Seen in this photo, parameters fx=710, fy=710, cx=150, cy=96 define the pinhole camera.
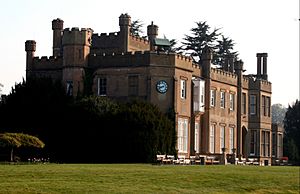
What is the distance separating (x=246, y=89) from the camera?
6738 centimetres

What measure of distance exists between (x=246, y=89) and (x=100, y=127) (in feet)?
73.7

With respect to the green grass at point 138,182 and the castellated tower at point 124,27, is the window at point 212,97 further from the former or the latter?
the green grass at point 138,182

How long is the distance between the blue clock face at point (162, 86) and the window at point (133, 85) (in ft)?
5.26

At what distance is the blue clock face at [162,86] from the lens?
52.3m

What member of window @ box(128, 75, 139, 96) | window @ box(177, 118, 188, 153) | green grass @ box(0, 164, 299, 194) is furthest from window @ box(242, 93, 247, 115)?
green grass @ box(0, 164, 299, 194)

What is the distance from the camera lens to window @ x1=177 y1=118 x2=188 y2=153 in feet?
178

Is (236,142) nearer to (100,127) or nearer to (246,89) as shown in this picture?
(246,89)

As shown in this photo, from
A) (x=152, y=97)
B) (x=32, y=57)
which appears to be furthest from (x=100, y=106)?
(x=32, y=57)

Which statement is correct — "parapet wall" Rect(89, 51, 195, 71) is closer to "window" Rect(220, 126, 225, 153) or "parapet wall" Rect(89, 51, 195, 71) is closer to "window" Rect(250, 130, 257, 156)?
"window" Rect(220, 126, 225, 153)

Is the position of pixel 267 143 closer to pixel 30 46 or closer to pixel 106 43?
pixel 106 43

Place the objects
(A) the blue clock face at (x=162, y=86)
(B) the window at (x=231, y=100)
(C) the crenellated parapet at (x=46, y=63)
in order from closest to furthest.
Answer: (A) the blue clock face at (x=162, y=86)
(C) the crenellated parapet at (x=46, y=63)
(B) the window at (x=231, y=100)

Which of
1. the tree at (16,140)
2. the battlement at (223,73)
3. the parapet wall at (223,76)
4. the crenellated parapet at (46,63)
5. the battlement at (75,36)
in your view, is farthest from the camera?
the battlement at (223,73)

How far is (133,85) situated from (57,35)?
12509mm

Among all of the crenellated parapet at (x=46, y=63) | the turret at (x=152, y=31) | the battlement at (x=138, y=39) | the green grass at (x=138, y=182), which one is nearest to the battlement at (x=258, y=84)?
the turret at (x=152, y=31)
